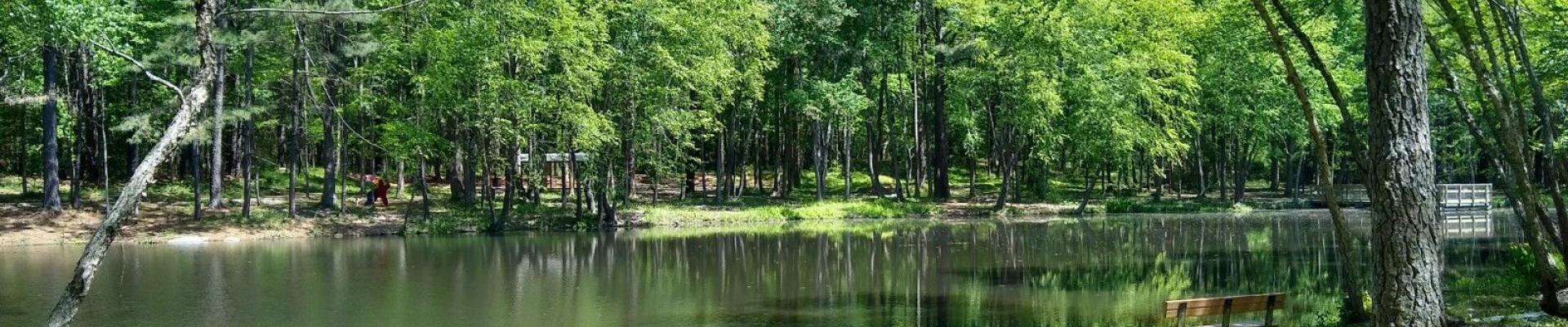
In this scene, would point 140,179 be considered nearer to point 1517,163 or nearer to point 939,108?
point 1517,163

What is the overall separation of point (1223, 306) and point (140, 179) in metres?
10.8

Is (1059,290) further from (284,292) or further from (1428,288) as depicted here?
(284,292)

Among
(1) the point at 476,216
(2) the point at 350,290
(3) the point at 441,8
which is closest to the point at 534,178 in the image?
(1) the point at 476,216

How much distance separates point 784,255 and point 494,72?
12.6m

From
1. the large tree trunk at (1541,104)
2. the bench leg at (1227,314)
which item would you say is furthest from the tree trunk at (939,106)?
the bench leg at (1227,314)

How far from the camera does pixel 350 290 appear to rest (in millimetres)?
20547

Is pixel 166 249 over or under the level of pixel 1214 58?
under

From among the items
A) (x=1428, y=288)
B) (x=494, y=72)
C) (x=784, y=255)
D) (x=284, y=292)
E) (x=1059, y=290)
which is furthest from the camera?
(x=494, y=72)

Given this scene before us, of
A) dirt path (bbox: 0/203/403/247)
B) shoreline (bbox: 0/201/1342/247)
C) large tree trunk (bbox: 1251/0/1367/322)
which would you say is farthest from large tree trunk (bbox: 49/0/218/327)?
shoreline (bbox: 0/201/1342/247)

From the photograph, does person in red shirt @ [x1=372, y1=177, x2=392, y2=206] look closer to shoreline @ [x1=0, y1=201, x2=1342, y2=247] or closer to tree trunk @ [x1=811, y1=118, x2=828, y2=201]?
shoreline @ [x1=0, y1=201, x2=1342, y2=247]

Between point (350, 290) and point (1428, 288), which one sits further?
point (350, 290)

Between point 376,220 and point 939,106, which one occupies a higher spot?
point 939,106

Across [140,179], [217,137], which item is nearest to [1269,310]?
[140,179]

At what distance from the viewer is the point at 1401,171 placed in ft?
26.9
